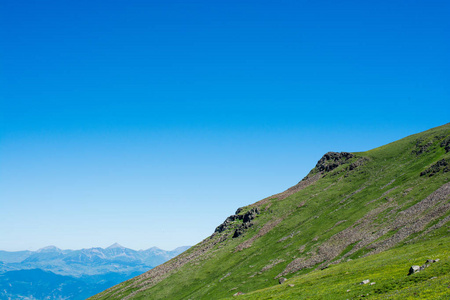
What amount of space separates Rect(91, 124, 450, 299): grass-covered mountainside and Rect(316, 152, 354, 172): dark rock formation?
62cm

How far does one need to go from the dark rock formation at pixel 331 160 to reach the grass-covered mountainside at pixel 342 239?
0.62m

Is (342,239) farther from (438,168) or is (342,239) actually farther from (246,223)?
(246,223)

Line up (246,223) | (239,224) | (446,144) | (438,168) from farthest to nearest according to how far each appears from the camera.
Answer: (239,224) → (246,223) → (446,144) → (438,168)

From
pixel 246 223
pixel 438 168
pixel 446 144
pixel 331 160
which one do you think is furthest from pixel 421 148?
pixel 246 223

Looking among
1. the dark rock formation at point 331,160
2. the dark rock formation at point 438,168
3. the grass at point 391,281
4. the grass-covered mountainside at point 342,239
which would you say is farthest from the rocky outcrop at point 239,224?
the grass at point 391,281

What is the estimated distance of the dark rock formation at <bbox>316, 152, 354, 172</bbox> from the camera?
171250 millimetres

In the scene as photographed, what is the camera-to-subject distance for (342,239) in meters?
95.1

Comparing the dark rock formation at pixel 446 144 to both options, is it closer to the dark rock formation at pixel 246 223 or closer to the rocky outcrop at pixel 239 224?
Answer: the rocky outcrop at pixel 239 224

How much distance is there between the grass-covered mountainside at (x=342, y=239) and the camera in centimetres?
4953

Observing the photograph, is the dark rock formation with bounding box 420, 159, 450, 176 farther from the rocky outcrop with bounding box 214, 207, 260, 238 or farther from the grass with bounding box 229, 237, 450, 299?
the rocky outcrop with bounding box 214, 207, 260, 238

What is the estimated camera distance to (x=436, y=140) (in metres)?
139

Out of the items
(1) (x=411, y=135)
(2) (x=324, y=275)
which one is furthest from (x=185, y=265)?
(1) (x=411, y=135)

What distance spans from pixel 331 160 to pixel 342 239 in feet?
300

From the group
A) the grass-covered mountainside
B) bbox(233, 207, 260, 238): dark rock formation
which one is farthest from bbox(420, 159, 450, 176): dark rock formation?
bbox(233, 207, 260, 238): dark rock formation
